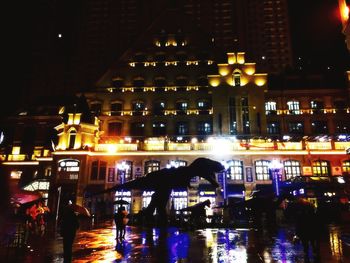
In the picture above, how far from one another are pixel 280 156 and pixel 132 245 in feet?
85.8

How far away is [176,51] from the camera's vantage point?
41344 mm

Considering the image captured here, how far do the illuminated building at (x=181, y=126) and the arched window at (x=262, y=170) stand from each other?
0.11 meters

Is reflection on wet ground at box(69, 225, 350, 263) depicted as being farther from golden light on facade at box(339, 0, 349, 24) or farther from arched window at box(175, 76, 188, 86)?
arched window at box(175, 76, 188, 86)

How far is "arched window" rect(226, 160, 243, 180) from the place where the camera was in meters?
34.6

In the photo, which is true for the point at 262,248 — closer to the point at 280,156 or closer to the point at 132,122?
the point at 280,156

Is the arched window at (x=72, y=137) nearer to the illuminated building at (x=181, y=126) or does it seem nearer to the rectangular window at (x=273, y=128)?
the illuminated building at (x=181, y=126)

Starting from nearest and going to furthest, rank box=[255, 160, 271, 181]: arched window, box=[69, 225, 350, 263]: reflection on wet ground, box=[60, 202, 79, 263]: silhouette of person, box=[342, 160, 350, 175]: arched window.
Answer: box=[60, 202, 79, 263]: silhouette of person < box=[69, 225, 350, 263]: reflection on wet ground < box=[342, 160, 350, 175]: arched window < box=[255, 160, 271, 181]: arched window

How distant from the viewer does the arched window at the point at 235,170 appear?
34562 millimetres

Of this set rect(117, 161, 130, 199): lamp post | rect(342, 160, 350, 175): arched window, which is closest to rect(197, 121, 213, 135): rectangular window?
rect(117, 161, 130, 199): lamp post

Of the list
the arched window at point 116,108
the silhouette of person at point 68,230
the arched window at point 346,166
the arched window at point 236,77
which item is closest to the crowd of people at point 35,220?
the silhouette of person at point 68,230

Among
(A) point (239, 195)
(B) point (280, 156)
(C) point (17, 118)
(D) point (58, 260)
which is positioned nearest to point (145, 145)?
(A) point (239, 195)

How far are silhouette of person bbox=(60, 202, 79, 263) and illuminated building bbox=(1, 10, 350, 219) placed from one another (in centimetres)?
2387

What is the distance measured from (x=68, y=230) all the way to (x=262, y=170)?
2863 centimetres

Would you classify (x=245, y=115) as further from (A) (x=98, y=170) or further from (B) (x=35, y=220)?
(B) (x=35, y=220)
